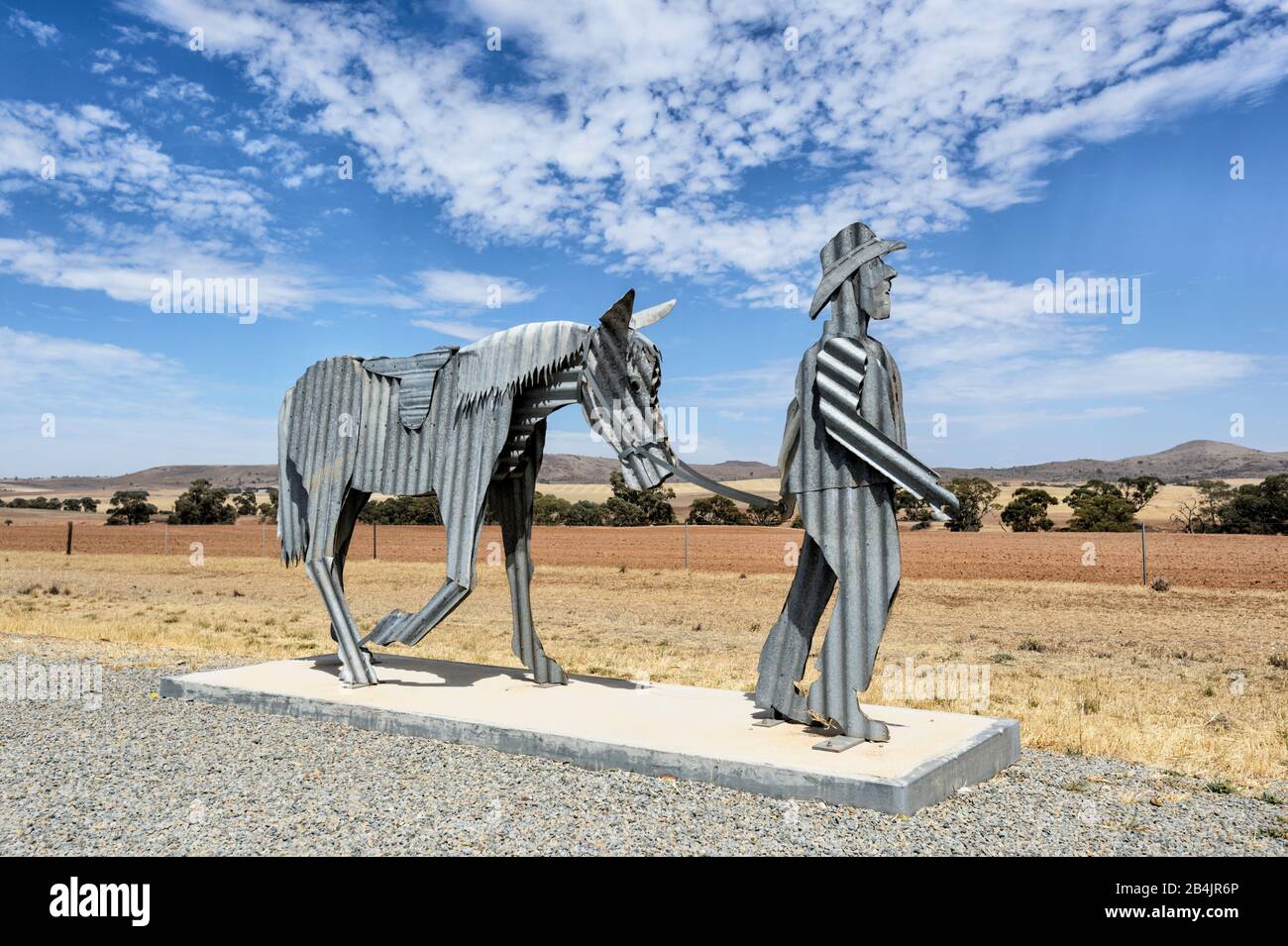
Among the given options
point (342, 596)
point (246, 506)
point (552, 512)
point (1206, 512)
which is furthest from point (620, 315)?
point (246, 506)

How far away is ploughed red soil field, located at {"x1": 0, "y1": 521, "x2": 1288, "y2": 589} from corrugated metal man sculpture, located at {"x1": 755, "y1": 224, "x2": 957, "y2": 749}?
63.3 feet

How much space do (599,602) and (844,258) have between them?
1481 centimetres

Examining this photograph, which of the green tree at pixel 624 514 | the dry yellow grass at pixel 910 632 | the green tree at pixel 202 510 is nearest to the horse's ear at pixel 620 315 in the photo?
the dry yellow grass at pixel 910 632

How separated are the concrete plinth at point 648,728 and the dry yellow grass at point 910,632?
5.81 ft

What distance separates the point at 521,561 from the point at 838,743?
11.5 ft

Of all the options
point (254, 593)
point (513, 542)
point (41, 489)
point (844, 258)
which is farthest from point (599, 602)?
point (41, 489)

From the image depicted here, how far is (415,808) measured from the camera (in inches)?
217

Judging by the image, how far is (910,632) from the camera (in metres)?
15.9

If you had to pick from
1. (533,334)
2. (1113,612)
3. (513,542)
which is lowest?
(1113,612)

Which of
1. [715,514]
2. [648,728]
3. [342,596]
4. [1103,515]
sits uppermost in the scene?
[715,514]

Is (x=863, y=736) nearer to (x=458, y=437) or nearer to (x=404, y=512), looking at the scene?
(x=458, y=437)

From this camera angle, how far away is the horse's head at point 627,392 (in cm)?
691
